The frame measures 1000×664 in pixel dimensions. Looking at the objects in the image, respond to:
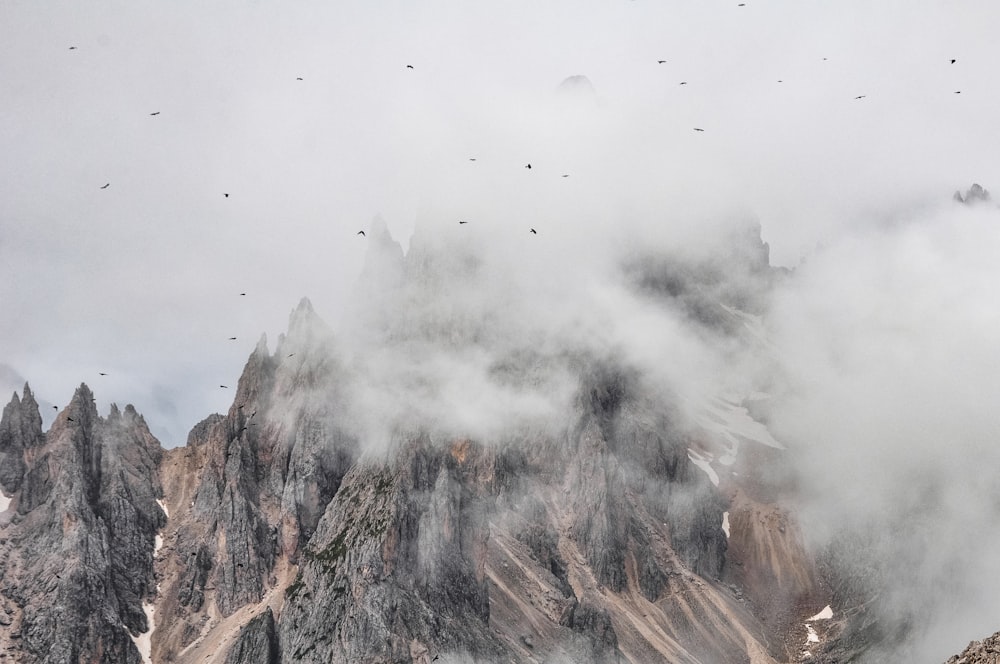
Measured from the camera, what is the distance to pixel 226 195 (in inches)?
5413

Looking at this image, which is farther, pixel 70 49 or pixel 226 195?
pixel 226 195

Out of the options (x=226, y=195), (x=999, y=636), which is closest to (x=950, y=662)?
(x=999, y=636)

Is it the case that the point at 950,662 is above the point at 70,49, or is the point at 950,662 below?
below

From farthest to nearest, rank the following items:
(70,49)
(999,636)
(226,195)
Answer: (226,195), (70,49), (999,636)

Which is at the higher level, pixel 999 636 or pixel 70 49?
pixel 70 49

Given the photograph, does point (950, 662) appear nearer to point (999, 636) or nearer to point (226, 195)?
point (999, 636)

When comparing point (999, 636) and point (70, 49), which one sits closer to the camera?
point (999, 636)

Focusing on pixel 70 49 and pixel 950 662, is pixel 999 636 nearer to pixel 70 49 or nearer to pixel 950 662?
pixel 950 662

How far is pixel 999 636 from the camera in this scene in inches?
2665

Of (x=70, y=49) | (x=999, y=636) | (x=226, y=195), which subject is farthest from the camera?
(x=226, y=195)

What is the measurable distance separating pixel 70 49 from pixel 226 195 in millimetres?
30954

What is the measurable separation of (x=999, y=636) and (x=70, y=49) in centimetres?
11495

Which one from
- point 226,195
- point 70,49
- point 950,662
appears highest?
point 70,49

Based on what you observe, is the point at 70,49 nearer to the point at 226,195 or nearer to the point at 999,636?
the point at 226,195
